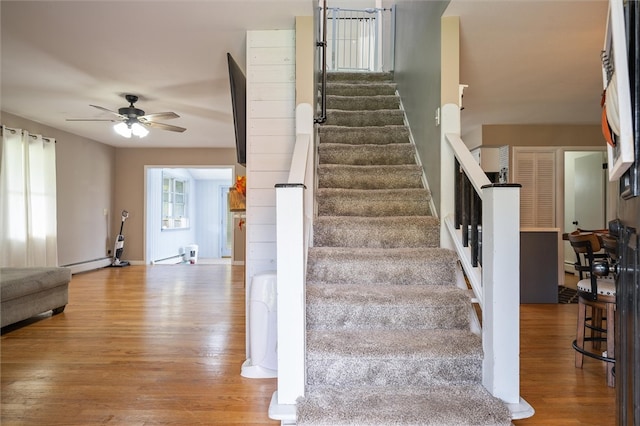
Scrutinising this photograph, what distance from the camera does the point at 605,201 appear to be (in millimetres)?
6230

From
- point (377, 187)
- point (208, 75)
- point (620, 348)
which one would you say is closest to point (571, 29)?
point (377, 187)

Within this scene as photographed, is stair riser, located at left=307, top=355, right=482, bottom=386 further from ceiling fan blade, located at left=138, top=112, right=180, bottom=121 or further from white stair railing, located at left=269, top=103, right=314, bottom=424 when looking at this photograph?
ceiling fan blade, located at left=138, top=112, right=180, bottom=121

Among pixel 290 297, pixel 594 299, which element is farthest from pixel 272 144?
pixel 594 299

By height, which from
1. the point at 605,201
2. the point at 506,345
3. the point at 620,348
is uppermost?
the point at 605,201

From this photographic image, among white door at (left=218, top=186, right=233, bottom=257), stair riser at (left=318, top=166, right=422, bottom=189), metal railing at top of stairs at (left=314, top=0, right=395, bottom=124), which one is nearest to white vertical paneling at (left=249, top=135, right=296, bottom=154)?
stair riser at (left=318, top=166, right=422, bottom=189)

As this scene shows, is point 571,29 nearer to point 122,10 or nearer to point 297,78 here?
point 297,78

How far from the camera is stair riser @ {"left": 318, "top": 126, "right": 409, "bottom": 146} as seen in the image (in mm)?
3982

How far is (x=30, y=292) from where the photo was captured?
3.56 m

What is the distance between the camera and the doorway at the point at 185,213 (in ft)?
26.7

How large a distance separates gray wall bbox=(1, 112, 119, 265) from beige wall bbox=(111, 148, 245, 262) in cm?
17

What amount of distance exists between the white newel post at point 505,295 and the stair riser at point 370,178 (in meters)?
1.53

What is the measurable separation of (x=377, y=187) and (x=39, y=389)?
2753 mm

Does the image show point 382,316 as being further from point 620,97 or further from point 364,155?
point 364,155

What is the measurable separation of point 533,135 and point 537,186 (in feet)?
2.56
